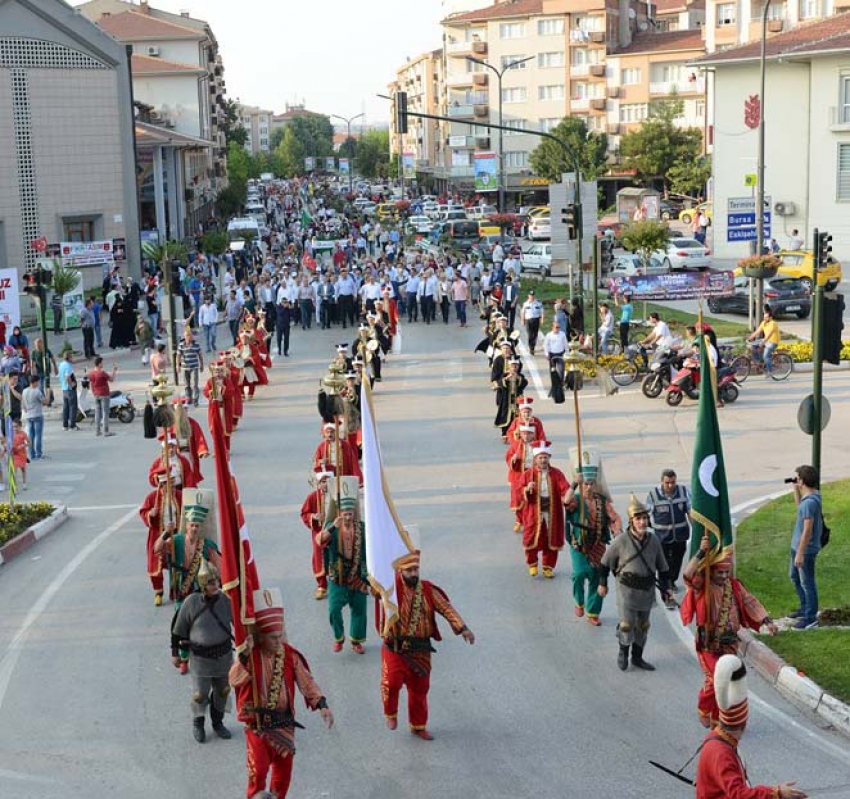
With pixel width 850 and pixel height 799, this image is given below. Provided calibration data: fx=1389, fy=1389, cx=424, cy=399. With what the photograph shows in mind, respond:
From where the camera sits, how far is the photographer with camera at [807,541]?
1210 cm

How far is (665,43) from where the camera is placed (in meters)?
94.1

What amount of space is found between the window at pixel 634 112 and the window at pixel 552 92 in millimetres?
4752

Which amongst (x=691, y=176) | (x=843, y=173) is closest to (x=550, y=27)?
(x=691, y=176)

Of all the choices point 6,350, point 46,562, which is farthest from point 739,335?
point 46,562

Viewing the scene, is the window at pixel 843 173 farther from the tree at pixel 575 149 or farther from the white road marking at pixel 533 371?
the tree at pixel 575 149

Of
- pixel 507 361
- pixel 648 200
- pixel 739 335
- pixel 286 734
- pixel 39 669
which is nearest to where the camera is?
pixel 286 734

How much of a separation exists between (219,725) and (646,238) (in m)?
38.6

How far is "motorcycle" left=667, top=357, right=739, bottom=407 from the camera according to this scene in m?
24.7

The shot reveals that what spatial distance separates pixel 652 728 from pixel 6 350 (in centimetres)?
1986

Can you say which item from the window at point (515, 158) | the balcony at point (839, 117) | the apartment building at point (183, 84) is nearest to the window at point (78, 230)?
the apartment building at point (183, 84)

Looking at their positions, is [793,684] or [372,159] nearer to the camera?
[793,684]

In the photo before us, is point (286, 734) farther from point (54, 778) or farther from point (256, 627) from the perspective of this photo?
point (54, 778)

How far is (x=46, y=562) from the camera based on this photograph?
16125 mm

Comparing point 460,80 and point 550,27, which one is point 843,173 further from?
point 460,80
